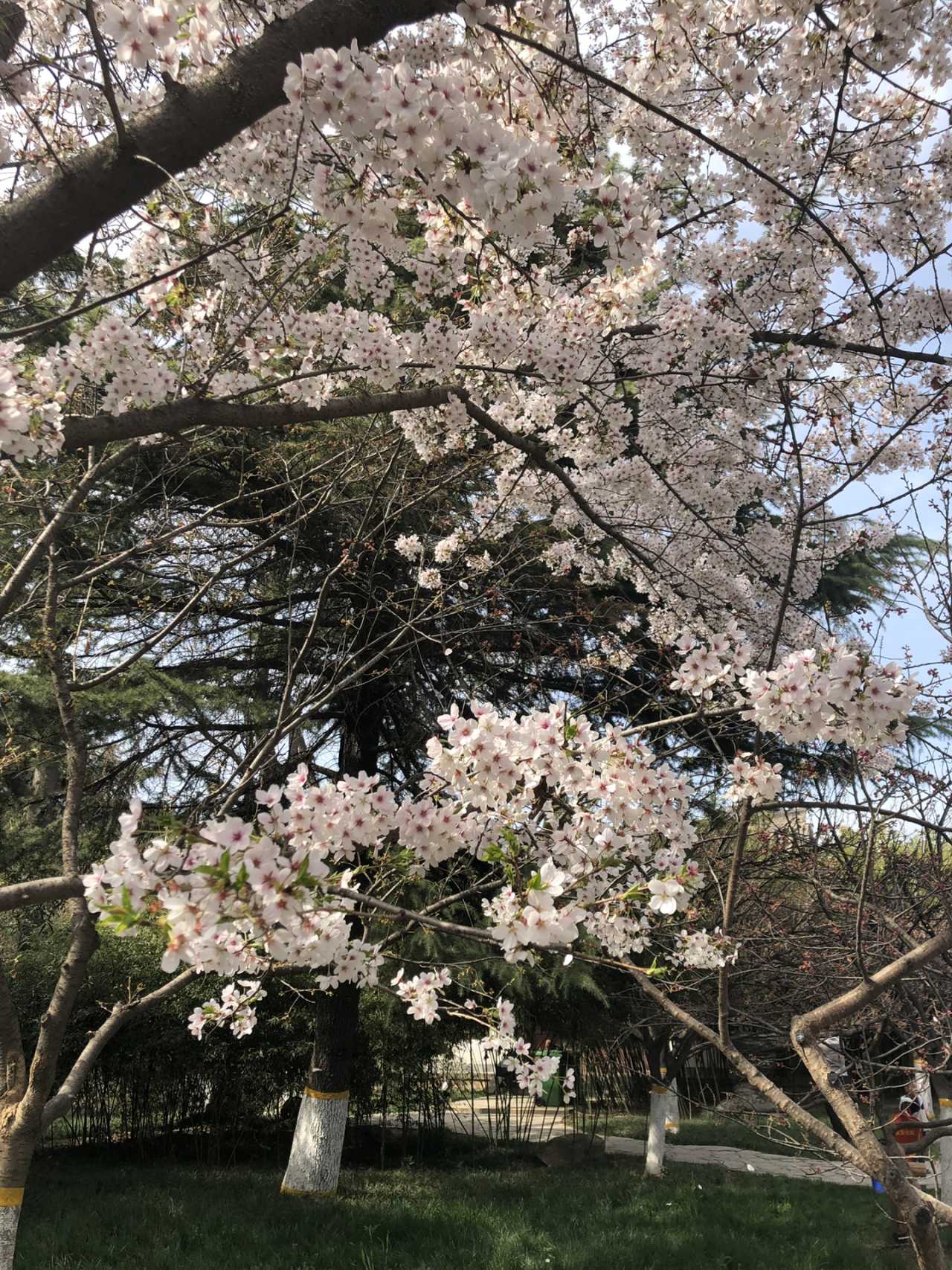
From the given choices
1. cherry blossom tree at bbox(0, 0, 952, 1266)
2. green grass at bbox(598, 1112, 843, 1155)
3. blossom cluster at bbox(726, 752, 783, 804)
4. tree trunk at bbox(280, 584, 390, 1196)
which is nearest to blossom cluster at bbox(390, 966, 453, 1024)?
cherry blossom tree at bbox(0, 0, 952, 1266)

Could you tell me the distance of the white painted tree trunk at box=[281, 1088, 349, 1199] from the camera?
656 centimetres

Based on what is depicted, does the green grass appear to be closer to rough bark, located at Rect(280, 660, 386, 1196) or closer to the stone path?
the stone path

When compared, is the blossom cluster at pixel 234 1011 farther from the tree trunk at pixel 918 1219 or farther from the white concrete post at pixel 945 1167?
the white concrete post at pixel 945 1167

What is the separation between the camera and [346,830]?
6.55 ft

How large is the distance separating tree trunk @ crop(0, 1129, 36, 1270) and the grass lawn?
1.77 metres

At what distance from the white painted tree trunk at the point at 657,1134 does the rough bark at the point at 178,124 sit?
8.62m

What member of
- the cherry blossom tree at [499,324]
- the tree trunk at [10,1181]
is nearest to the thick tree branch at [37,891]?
the cherry blossom tree at [499,324]

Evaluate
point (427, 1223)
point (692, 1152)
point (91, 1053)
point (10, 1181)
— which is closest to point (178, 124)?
point (91, 1053)

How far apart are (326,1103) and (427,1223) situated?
1364mm

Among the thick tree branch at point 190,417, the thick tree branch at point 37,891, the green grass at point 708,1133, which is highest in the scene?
the thick tree branch at point 190,417

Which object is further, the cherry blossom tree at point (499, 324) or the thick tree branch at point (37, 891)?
the thick tree branch at point (37, 891)

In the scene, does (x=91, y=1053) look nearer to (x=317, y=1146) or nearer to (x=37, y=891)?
(x=37, y=891)

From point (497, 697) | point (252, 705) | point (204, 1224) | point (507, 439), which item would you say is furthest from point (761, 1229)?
point (507, 439)

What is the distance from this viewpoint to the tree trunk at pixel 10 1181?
3.18m
